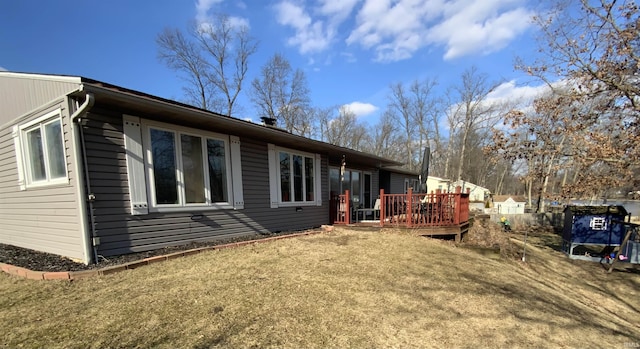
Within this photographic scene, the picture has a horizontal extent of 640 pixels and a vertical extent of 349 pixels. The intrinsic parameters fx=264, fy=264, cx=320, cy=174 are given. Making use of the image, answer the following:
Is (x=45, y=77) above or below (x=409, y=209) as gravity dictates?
above

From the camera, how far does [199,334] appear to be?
7.91 feet

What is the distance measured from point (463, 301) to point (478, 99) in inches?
1361

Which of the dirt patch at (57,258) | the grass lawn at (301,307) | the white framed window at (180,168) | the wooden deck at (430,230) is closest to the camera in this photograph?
the grass lawn at (301,307)

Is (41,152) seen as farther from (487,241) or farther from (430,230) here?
(487,241)

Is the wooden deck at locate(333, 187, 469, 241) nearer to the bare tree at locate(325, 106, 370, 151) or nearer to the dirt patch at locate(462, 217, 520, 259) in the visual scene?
the dirt patch at locate(462, 217, 520, 259)

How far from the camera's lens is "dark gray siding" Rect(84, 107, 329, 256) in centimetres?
417

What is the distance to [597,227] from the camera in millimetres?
9242

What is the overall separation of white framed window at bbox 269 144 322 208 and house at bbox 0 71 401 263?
7cm

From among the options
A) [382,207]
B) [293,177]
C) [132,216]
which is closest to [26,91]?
[132,216]

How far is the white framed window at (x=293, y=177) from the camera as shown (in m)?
7.15

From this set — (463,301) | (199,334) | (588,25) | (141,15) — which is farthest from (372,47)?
(199,334)

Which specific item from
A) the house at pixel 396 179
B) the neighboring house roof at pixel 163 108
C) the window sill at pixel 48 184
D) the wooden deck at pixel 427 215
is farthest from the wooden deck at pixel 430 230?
the house at pixel 396 179

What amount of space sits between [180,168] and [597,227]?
1322cm

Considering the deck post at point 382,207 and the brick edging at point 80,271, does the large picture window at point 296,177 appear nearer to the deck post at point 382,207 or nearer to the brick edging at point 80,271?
the deck post at point 382,207
